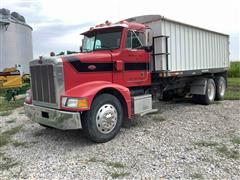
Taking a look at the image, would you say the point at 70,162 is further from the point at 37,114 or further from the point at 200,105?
the point at 200,105

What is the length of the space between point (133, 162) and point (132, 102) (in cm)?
207

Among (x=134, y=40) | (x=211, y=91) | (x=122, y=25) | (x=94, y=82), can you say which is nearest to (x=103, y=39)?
(x=122, y=25)

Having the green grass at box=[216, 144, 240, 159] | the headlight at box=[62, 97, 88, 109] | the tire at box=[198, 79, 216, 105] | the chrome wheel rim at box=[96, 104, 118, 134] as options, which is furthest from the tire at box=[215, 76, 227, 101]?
the headlight at box=[62, 97, 88, 109]

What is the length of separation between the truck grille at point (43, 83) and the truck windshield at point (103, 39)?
1558 millimetres

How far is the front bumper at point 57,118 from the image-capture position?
194 inches

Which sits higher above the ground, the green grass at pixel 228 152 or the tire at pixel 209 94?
the tire at pixel 209 94

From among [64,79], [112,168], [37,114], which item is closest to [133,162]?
[112,168]

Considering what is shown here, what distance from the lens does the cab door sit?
20.8 ft

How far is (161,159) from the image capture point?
4465 mm

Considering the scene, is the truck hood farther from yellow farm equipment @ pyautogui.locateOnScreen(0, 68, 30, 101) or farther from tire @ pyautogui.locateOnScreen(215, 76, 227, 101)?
yellow farm equipment @ pyautogui.locateOnScreen(0, 68, 30, 101)

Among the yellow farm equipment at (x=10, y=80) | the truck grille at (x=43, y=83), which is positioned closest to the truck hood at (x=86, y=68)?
the truck grille at (x=43, y=83)

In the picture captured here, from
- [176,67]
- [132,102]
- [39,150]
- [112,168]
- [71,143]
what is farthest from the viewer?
[176,67]

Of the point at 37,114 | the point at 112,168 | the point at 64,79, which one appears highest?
the point at 64,79

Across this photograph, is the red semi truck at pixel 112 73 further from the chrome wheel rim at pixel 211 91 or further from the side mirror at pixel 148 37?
the chrome wheel rim at pixel 211 91
